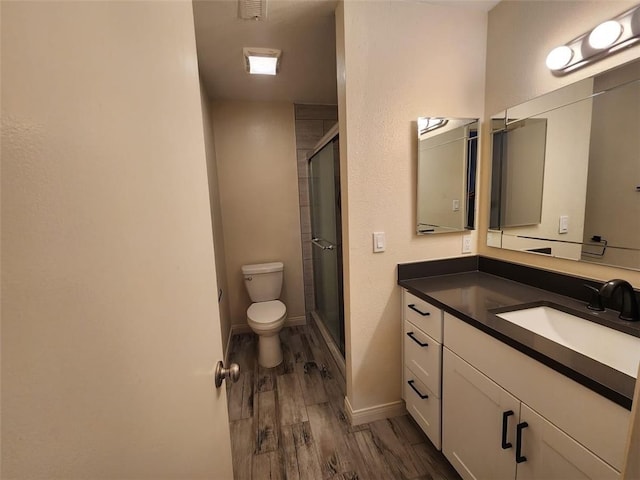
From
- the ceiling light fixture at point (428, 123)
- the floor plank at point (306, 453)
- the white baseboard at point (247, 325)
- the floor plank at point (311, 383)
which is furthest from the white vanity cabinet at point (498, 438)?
the white baseboard at point (247, 325)

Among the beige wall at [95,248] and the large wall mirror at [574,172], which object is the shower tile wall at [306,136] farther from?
the beige wall at [95,248]

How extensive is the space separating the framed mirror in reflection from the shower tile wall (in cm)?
156

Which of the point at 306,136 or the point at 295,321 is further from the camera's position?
the point at 295,321

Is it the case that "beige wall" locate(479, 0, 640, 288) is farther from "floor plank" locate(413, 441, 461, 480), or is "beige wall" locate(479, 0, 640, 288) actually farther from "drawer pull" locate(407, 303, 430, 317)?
"floor plank" locate(413, 441, 461, 480)

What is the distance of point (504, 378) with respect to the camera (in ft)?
3.39

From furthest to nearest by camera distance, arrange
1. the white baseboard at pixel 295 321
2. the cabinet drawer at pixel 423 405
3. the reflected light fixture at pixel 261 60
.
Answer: the white baseboard at pixel 295 321 < the reflected light fixture at pixel 261 60 < the cabinet drawer at pixel 423 405

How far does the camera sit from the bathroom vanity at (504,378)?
77cm

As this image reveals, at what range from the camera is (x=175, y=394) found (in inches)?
21.5

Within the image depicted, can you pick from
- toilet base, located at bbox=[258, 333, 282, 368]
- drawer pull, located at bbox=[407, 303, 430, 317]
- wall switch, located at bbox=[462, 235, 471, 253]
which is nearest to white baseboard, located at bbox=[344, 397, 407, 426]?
drawer pull, located at bbox=[407, 303, 430, 317]

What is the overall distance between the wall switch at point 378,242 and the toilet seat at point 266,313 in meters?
1.16

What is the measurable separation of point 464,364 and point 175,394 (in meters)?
1.17

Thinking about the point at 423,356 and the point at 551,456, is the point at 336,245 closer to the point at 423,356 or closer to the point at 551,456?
the point at 423,356

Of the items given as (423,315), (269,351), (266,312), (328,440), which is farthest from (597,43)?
(269,351)

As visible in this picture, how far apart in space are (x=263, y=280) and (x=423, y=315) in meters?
1.75
